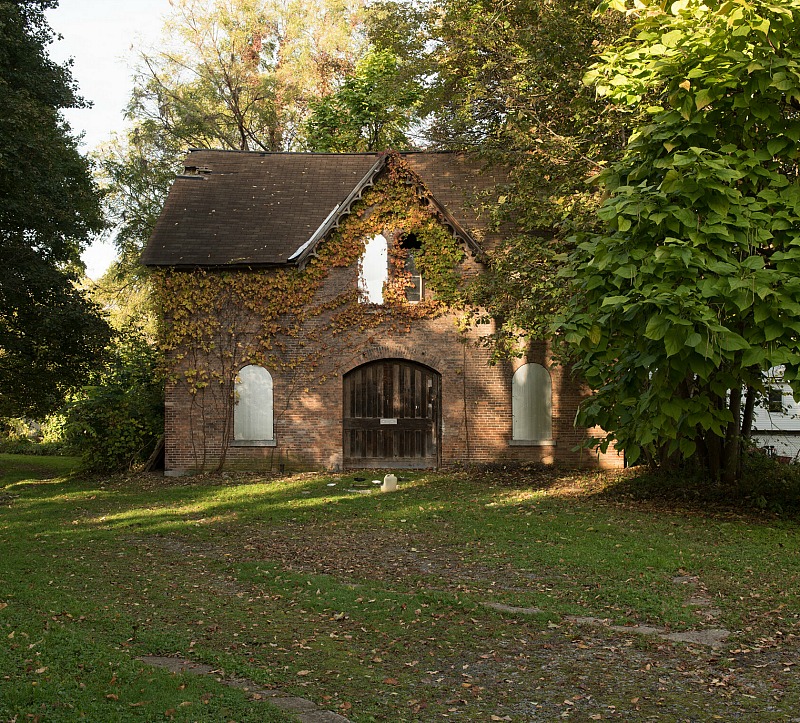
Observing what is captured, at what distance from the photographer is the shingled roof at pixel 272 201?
2105cm

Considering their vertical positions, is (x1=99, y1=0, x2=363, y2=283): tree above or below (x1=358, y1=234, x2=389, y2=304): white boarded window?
above

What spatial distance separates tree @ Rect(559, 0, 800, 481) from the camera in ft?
30.6

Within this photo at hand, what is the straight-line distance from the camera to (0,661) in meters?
6.33

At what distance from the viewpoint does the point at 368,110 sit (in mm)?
32594

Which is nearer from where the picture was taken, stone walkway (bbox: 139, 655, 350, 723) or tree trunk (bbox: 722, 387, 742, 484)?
stone walkway (bbox: 139, 655, 350, 723)

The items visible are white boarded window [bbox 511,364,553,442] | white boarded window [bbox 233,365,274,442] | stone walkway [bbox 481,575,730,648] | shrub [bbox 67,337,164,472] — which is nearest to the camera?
stone walkway [bbox 481,575,730,648]

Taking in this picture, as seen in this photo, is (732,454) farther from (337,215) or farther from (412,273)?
(337,215)

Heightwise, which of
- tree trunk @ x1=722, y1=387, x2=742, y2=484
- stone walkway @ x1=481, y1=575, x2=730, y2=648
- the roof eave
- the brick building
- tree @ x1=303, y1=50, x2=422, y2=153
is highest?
tree @ x1=303, y1=50, x2=422, y2=153

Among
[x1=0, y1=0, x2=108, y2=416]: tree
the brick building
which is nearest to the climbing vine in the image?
the brick building

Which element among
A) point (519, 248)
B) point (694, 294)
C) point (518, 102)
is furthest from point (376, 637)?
point (518, 102)

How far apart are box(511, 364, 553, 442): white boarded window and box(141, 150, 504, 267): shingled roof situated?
11.4ft

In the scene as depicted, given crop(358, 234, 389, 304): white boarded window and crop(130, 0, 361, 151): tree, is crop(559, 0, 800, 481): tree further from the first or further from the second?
crop(130, 0, 361, 151): tree

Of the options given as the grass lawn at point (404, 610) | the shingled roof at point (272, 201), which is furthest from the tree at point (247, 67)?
the grass lawn at point (404, 610)

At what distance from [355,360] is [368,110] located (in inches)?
591
